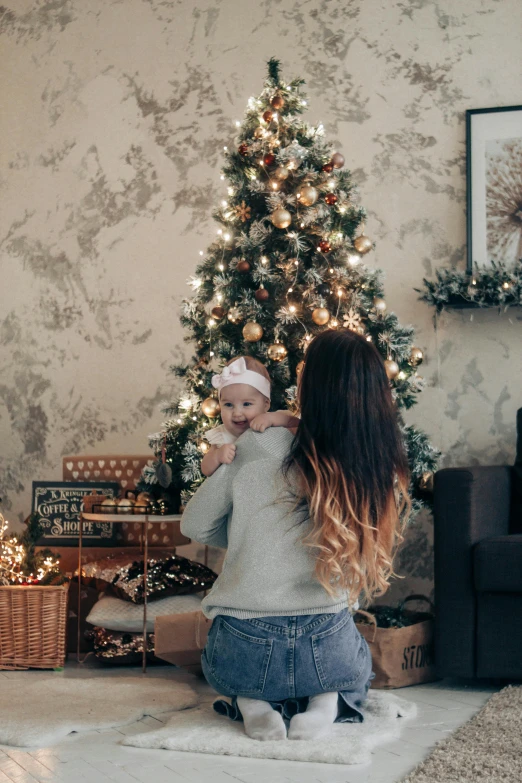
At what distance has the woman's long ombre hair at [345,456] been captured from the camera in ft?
6.37

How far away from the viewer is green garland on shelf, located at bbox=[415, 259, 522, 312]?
3.35 meters

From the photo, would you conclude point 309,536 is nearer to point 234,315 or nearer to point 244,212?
point 234,315

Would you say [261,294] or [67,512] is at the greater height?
[261,294]

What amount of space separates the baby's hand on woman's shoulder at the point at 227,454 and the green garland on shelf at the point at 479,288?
162cm

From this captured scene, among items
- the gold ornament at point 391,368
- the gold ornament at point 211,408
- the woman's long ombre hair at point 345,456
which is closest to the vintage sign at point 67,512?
the gold ornament at point 211,408

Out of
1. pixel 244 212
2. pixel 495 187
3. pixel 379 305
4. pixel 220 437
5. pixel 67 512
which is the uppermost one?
pixel 495 187

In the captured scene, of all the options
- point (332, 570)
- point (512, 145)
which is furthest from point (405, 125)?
point (332, 570)

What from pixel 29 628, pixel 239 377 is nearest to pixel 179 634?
pixel 29 628

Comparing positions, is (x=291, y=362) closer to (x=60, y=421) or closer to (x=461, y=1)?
(x=60, y=421)

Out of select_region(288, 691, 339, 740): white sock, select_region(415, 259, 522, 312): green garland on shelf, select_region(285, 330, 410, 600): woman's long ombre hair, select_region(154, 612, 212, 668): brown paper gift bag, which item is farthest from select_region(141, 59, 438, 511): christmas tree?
select_region(288, 691, 339, 740): white sock

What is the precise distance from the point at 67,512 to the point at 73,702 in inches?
43.6

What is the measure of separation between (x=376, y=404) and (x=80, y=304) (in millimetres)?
2371

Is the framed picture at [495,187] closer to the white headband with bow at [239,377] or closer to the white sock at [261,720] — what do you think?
the white headband with bow at [239,377]

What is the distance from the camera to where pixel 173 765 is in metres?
1.80
